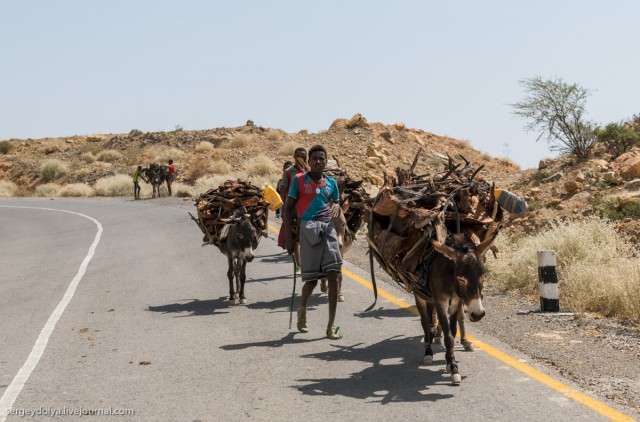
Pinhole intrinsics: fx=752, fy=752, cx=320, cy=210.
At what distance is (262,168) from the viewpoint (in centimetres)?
4625

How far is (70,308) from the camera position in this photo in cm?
1164

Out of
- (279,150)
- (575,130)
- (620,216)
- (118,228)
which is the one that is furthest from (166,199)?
(620,216)

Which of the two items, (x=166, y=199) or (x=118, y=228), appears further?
(x=166, y=199)

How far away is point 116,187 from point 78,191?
15.4 feet

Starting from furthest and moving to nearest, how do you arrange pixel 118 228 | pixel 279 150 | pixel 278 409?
pixel 279 150
pixel 118 228
pixel 278 409

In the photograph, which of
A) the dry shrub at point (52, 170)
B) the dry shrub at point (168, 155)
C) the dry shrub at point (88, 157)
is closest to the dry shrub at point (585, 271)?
the dry shrub at point (168, 155)

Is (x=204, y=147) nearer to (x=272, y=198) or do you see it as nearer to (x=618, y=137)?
(x=618, y=137)

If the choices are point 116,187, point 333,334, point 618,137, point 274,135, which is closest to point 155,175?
point 116,187

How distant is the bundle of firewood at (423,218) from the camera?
739 cm

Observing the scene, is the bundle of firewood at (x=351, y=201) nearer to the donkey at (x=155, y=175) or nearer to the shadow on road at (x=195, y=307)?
the shadow on road at (x=195, y=307)

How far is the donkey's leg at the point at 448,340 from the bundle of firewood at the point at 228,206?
541cm

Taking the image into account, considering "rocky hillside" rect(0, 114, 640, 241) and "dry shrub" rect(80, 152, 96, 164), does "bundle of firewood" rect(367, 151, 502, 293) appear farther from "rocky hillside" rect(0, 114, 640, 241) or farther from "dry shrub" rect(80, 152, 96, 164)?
"dry shrub" rect(80, 152, 96, 164)

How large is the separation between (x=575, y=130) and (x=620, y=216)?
32.1 ft

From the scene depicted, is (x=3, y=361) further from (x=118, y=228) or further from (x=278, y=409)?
(x=118, y=228)
